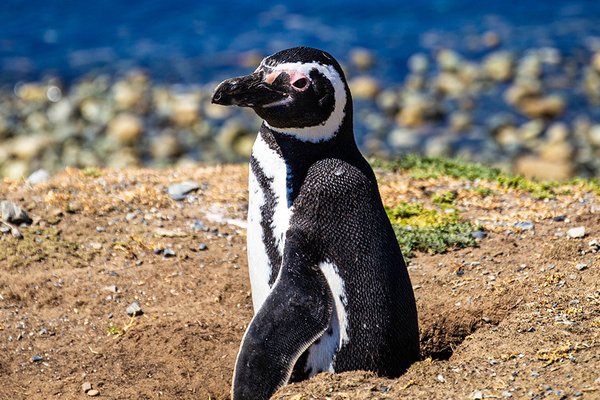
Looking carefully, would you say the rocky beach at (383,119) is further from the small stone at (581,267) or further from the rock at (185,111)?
the small stone at (581,267)

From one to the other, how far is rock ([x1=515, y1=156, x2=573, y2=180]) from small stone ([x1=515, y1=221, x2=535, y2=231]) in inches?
264

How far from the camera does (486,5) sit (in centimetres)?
2752

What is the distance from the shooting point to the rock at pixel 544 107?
1611 centimetres

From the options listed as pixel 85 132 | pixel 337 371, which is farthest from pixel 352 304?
pixel 85 132

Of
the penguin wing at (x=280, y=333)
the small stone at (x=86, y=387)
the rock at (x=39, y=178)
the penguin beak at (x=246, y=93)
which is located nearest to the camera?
the penguin wing at (x=280, y=333)

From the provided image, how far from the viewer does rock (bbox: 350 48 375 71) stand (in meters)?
19.9

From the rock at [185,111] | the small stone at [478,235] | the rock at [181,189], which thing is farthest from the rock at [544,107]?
the rock at [181,189]

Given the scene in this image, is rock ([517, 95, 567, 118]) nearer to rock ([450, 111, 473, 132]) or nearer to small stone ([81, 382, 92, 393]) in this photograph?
rock ([450, 111, 473, 132])

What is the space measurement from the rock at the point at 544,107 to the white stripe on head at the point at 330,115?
12.3m

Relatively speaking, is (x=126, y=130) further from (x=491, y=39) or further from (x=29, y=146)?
(x=491, y=39)

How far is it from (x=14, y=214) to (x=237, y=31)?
761 inches

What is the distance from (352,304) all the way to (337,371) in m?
Answer: 0.36

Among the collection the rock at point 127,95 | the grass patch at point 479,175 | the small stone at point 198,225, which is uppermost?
the rock at point 127,95

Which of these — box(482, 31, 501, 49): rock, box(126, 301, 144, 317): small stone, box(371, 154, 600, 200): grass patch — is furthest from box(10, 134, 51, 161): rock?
box(482, 31, 501, 49): rock
